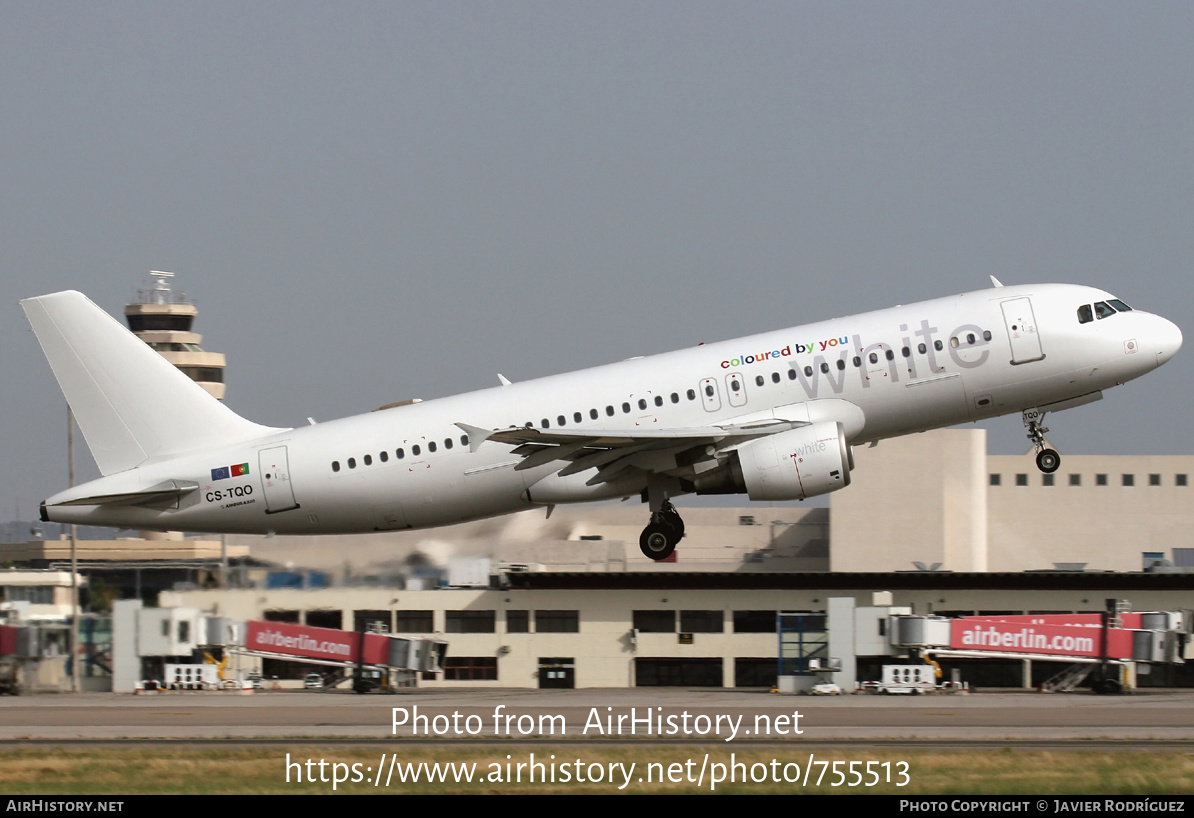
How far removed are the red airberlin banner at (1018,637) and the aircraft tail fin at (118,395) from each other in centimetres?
3139

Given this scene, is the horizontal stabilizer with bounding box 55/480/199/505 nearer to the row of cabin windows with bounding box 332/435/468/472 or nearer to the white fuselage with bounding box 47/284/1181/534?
the white fuselage with bounding box 47/284/1181/534

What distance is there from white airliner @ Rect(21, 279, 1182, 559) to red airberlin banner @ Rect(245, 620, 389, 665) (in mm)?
19681

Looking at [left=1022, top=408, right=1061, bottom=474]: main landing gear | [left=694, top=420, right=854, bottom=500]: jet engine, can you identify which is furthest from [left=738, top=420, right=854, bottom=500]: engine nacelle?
[left=1022, top=408, right=1061, bottom=474]: main landing gear

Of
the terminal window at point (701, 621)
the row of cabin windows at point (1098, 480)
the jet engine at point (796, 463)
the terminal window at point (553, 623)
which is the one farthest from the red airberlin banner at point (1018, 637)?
the row of cabin windows at point (1098, 480)

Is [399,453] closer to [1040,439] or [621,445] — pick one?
[621,445]

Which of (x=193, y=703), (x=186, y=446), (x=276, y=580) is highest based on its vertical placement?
(x=186, y=446)

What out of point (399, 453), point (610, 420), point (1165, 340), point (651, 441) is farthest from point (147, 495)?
point (1165, 340)

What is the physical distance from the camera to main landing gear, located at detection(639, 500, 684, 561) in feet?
123

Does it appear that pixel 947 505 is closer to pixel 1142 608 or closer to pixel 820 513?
pixel 820 513

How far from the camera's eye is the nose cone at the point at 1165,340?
3572cm

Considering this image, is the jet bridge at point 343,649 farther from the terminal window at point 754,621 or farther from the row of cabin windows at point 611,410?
the row of cabin windows at point 611,410

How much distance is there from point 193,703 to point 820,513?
63086 millimetres
